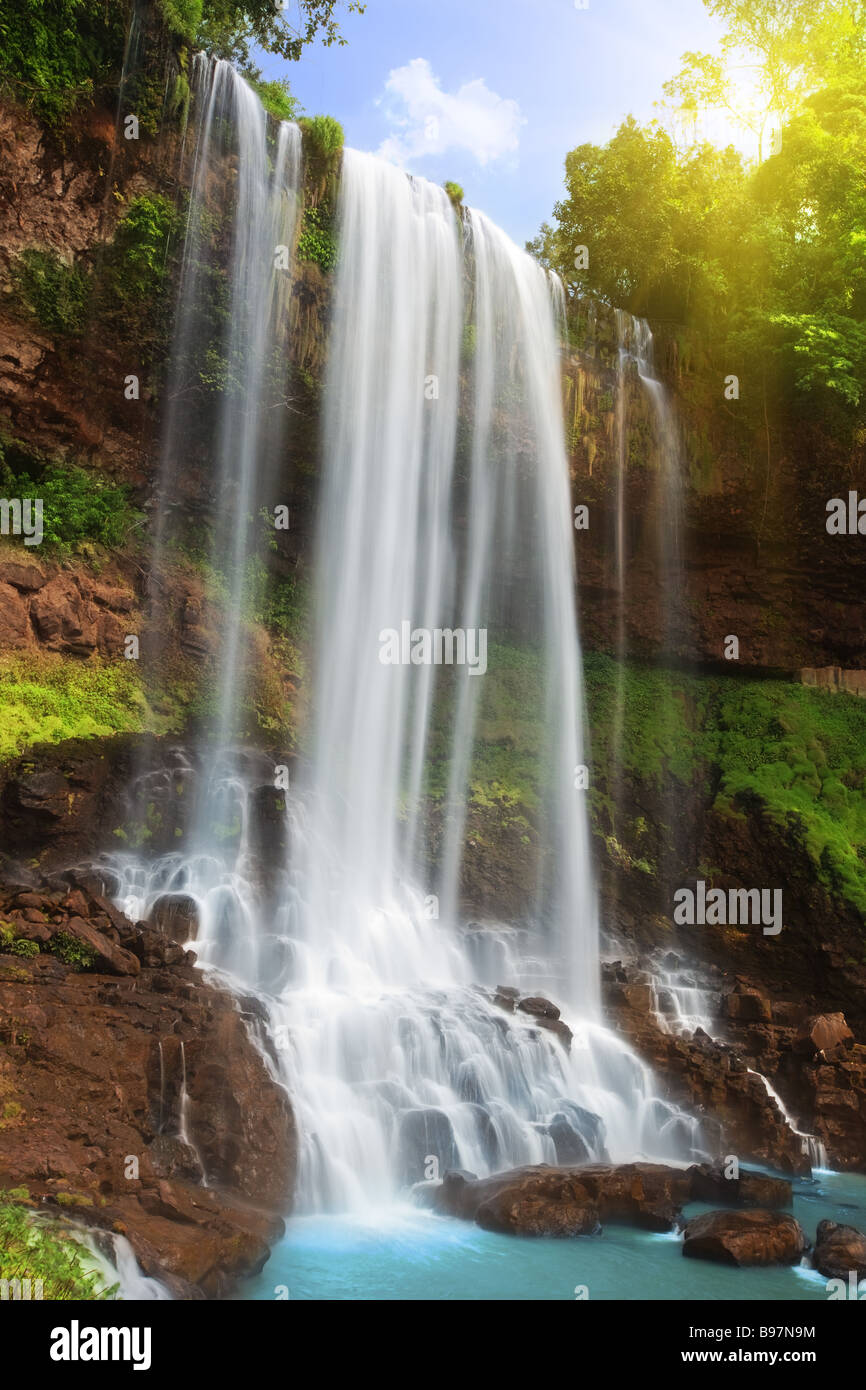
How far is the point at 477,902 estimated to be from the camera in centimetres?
1934

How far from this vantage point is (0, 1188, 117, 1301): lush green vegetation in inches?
252

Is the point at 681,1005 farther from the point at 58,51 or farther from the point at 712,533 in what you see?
the point at 58,51

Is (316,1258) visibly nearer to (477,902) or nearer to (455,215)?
(477,902)

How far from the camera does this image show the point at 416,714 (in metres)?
21.7

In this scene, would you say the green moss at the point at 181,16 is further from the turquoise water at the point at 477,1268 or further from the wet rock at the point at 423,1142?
the turquoise water at the point at 477,1268

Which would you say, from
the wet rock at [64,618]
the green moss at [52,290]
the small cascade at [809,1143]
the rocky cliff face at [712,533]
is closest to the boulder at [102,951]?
the wet rock at [64,618]

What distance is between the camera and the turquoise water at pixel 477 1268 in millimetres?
8594

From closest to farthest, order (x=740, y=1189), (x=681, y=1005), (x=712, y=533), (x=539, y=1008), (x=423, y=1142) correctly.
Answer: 1. (x=740, y=1189)
2. (x=423, y=1142)
3. (x=539, y=1008)
4. (x=681, y=1005)
5. (x=712, y=533)

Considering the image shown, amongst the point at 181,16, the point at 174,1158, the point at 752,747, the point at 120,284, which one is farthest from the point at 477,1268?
the point at 181,16

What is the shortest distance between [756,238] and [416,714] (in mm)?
14648

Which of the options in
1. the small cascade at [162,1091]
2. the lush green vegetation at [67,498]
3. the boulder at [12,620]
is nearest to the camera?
the small cascade at [162,1091]

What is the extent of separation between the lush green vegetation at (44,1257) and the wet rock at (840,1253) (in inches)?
269

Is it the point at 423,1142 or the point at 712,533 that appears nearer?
the point at 423,1142

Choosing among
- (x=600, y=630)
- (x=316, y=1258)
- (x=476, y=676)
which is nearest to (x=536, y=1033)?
(x=316, y=1258)
